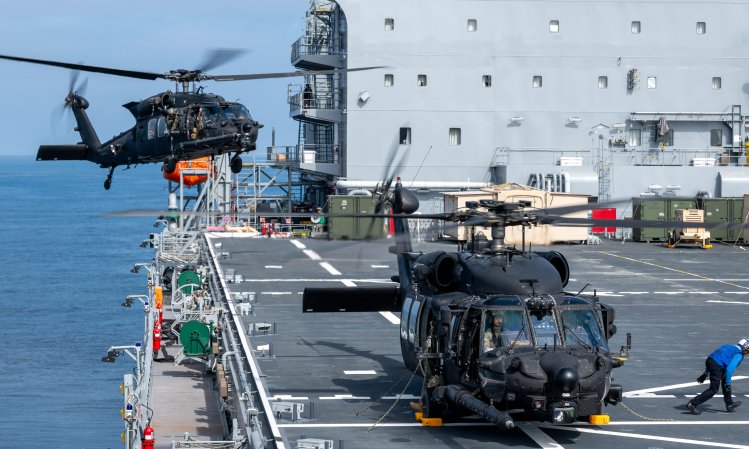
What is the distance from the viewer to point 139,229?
155500mm

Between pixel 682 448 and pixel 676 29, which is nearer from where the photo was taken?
pixel 682 448

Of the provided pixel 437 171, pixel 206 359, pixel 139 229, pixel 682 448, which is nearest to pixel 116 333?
pixel 437 171

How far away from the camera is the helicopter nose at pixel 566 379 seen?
17734 mm

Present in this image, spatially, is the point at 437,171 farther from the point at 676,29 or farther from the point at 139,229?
the point at 139,229

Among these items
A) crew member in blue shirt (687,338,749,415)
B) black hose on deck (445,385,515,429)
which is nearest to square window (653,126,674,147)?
crew member in blue shirt (687,338,749,415)

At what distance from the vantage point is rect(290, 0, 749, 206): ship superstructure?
6259 centimetres

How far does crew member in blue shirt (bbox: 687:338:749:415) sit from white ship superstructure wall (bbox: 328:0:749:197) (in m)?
39.2

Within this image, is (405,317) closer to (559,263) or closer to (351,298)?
(351,298)

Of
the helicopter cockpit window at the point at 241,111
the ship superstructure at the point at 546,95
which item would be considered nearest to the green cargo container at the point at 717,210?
the ship superstructure at the point at 546,95

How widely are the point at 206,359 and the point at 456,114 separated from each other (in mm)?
35402

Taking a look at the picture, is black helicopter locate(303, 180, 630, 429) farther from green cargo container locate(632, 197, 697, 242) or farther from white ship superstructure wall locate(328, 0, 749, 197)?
white ship superstructure wall locate(328, 0, 749, 197)

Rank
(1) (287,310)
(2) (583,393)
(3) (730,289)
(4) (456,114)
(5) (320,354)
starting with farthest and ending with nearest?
(4) (456,114) < (3) (730,289) < (1) (287,310) < (5) (320,354) < (2) (583,393)

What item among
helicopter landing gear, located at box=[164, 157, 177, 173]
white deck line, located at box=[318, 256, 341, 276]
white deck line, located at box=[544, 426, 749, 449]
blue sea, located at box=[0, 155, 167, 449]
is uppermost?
helicopter landing gear, located at box=[164, 157, 177, 173]

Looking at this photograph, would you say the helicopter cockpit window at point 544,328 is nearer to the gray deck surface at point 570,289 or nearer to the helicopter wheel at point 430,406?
the gray deck surface at point 570,289
